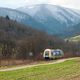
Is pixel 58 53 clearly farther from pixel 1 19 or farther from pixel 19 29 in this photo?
pixel 1 19

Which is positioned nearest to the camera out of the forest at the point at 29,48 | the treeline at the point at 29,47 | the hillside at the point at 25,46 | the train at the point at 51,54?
the train at the point at 51,54

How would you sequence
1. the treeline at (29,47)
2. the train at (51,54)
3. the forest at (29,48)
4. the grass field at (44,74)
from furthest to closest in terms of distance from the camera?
1. the treeline at (29,47)
2. the forest at (29,48)
3. the train at (51,54)
4. the grass field at (44,74)

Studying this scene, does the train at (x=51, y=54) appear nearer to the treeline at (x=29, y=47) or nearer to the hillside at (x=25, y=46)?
the treeline at (x=29, y=47)

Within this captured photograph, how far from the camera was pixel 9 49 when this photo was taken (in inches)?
3875

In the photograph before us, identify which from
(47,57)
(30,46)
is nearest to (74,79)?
(47,57)

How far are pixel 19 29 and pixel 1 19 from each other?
19.1 meters

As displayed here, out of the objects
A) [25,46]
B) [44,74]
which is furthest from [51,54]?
[44,74]

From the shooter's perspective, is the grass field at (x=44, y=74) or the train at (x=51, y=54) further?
the train at (x=51, y=54)

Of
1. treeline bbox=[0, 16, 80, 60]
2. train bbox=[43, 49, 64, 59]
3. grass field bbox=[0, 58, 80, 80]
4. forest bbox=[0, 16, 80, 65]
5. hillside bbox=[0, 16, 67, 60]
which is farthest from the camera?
hillside bbox=[0, 16, 67, 60]

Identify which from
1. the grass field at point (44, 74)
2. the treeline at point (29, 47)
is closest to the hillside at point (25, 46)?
the treeline at point (29, 47)

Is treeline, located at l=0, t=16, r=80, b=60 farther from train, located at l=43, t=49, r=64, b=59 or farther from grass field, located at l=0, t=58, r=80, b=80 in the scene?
grass field, located at l=0, t=58, r=80, b=80

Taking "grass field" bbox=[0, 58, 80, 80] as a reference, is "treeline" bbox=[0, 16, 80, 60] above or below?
above

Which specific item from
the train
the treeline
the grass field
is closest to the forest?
the treeline

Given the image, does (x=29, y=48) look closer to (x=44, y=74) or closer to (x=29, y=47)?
(x=29, y=47)
